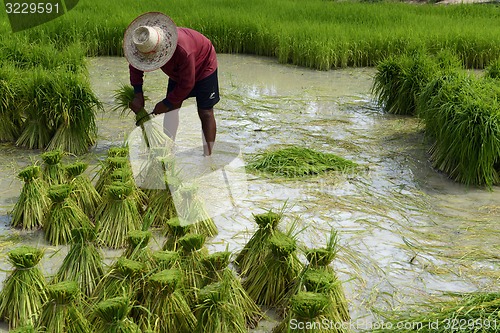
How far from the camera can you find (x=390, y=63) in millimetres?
6402

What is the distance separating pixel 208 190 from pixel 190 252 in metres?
1.53

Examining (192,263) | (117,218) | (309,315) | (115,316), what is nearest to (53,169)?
(117,218)

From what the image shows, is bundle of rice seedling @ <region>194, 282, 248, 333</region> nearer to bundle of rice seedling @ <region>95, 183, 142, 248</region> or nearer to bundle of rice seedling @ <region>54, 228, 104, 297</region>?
bundle of rice seedling @ <region>54, 228, 104, 297</region>

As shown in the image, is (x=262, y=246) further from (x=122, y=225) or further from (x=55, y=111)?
(x=55, y=111)

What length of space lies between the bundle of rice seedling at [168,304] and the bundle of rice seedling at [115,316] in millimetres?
183

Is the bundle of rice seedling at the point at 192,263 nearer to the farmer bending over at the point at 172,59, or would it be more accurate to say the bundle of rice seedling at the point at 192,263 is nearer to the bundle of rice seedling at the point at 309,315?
the bundle of rice seedling at the point at 309,315

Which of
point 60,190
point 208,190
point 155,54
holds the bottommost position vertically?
point 208,190

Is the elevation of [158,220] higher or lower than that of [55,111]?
lower

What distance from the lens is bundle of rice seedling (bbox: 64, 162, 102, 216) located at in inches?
149

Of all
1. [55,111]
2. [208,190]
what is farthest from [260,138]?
[55,111]

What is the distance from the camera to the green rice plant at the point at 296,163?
15.4 feet

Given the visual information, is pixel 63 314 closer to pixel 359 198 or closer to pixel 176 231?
pixel 176 231

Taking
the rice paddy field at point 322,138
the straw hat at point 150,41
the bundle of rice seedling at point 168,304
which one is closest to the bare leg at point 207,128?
the rice paddy field at point 322,138

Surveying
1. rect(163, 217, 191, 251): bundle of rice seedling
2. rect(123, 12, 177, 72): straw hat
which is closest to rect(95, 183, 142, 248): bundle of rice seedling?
rect(163, 217, 191, 251): bundle of rice seedling
